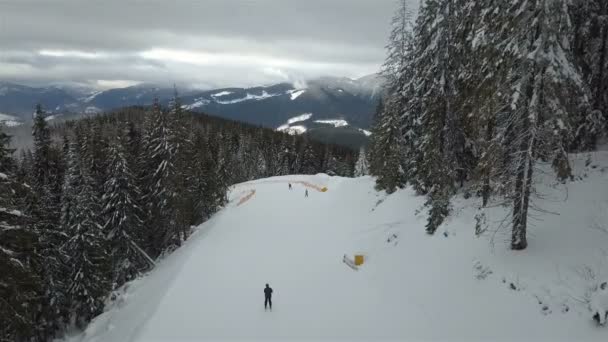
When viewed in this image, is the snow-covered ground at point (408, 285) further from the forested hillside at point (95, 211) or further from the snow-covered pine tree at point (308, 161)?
the snow-covered pine tree at point (308, 161)

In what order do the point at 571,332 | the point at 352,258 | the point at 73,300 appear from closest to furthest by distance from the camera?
the point at 571,332
the point at 352,258
the point at 73,300

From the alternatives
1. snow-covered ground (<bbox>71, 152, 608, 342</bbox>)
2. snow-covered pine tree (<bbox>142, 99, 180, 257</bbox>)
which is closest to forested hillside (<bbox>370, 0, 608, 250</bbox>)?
snow-covered ground (<bbox>71, 152, 608, 342</bbox>)

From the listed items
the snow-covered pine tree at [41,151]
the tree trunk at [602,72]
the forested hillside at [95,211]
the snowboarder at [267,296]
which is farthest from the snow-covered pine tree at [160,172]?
the tree trunk at [602,72]

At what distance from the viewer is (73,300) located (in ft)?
92.8

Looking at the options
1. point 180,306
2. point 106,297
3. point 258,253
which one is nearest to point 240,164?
point 106,297

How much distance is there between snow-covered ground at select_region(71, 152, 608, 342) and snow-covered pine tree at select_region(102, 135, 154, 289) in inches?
306

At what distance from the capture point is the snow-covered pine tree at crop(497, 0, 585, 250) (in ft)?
36.9

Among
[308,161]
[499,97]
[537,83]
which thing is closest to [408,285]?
[499,97]

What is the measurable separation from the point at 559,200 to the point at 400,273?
24.5 ft

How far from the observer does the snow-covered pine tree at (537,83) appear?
1125cm

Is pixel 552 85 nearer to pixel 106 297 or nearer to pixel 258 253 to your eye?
pixel 258 253

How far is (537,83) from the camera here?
1148cm

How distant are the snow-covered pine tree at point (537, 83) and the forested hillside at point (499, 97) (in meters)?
0.03

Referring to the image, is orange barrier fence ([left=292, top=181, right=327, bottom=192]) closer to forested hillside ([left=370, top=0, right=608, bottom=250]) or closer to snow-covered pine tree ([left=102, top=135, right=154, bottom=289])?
forested hillside ([left=370, top=0, right=608, bottom=250])
